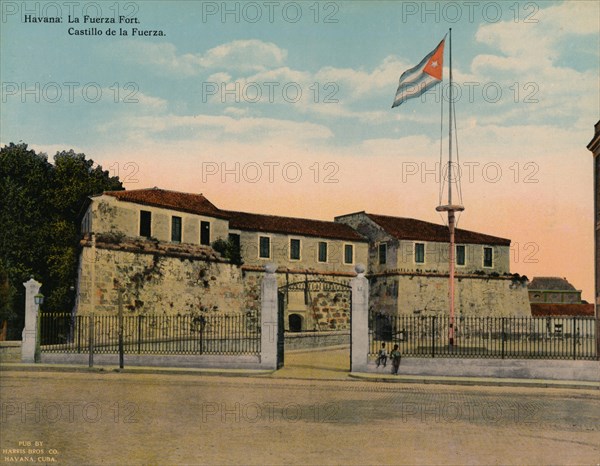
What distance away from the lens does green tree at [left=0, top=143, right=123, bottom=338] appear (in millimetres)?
39531

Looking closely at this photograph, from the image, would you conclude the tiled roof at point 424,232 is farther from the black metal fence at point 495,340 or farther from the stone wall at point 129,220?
the stone wall at point 129,220

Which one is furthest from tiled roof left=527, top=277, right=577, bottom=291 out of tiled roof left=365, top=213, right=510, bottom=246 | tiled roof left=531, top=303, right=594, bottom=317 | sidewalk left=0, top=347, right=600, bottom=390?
sidewalk left=0, top=347, right=600, bottom=390

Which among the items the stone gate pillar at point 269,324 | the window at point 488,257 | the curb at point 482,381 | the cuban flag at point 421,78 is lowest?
the curb at point 482,381

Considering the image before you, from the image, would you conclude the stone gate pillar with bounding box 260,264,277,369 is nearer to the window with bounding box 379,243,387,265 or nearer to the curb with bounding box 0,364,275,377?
the curb with bounding box 0,364,275,377

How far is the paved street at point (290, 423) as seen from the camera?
1016cm

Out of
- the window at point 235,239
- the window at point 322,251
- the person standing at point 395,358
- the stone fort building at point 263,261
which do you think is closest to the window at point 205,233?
the stone fort building at point 263,261

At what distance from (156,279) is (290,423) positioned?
930 inches

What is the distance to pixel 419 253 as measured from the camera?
45938 mm

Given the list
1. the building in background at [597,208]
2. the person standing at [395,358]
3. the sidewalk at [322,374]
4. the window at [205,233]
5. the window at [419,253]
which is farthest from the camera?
the window at [419,253]

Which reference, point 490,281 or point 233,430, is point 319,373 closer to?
point 233,430

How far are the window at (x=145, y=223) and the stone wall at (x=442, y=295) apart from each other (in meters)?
17.5

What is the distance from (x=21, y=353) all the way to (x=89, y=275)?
22.0ft

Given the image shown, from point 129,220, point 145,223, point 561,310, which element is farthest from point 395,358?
point 561,310

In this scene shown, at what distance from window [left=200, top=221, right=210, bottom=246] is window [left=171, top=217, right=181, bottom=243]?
165 centimetres
